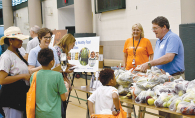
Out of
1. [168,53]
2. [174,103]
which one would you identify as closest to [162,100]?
[174,103]

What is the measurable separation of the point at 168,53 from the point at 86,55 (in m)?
3.06

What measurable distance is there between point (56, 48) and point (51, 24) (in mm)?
8581

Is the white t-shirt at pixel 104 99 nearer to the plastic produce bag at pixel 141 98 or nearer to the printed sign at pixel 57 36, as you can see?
the plastic produce bag at pixel 141 98

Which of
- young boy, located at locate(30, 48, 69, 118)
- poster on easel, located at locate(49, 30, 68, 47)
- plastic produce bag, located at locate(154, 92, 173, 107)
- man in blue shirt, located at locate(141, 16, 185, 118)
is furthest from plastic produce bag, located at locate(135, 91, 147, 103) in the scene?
poster on easel, located at locate(49, 30, 68, 47)

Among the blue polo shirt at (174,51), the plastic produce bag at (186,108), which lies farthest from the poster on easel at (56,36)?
the plastic produce bag at (186,108)

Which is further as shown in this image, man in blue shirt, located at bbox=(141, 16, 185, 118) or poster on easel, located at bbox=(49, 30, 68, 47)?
poster on easel, located at bbox=(49, 30, 68, 47)

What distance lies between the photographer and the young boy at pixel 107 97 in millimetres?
2318

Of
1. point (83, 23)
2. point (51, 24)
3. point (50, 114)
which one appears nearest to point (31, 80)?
point (50, 114)

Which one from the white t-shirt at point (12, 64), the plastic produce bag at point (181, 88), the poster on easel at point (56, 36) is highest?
the poster on easel at point (56, 36)

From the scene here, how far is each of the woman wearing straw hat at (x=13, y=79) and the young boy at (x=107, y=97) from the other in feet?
2.44

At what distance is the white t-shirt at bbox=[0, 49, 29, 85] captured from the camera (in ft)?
7.73

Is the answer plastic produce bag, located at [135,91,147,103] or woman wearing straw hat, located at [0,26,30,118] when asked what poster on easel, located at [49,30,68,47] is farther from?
plastic produce bag, located at [135,91,147,103]

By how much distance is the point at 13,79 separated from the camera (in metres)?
2.37

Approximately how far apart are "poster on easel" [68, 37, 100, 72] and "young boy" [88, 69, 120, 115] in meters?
3.12
